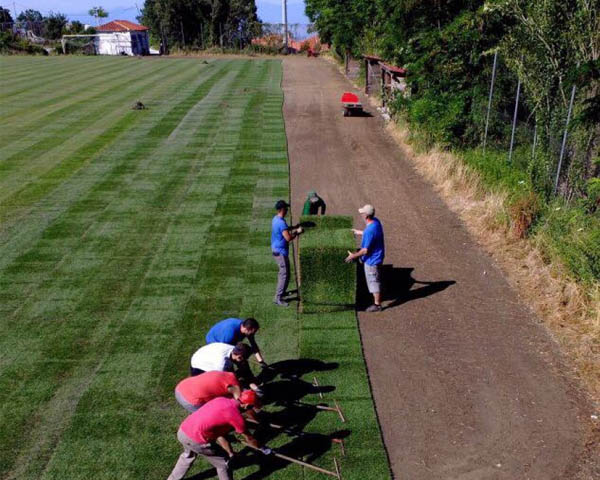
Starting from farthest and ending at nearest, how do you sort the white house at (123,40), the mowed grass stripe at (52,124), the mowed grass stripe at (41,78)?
the white house at (123,40), the mowed grass stripe at (41,78), the mowed grass stripe at (52,124)

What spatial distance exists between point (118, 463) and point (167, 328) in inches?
121

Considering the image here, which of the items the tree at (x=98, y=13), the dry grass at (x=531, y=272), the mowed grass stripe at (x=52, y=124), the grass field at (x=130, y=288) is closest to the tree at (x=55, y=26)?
the tree at (x=98, y=13)

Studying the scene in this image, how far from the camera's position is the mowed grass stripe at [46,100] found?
1064 inches

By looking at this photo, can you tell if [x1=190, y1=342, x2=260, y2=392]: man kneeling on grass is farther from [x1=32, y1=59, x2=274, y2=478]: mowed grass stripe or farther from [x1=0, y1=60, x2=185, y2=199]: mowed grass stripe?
[x1=0, y1=60, x2=185, y2=199]: mowed grass stripe

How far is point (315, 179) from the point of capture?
57.5 ft

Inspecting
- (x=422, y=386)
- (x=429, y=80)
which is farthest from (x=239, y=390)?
(x=429, y=80)

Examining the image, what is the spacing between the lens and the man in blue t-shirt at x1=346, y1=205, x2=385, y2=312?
9.52 m

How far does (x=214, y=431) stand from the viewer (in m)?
6.09

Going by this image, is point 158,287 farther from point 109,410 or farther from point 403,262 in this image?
point 403,262

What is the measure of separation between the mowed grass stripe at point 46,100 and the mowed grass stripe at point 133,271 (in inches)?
355

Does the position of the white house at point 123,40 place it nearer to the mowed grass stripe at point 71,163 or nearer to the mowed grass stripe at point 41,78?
the mowed grass stripe at point 41,78

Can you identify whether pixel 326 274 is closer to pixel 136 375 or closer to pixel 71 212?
pixel 136 375

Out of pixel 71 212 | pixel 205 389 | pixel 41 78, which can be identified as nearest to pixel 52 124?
pixel 71 212

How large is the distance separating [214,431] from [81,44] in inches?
2881
